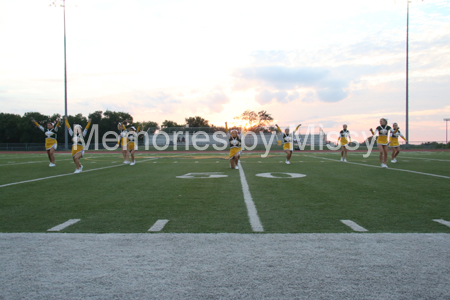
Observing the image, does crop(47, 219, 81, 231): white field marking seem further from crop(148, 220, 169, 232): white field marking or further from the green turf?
crop(148, 220, 169, 232): white field marking

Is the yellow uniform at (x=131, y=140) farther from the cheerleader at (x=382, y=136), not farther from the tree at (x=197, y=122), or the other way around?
the tree at (x=197, y=122)

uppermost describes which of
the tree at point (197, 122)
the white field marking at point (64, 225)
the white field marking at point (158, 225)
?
the tree at point (197, 122)

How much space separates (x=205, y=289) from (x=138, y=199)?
469cm

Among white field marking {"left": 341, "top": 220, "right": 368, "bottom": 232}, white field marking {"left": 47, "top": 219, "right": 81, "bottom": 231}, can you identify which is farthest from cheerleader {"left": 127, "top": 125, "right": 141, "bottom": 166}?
white field marking {"left": 341, "top": 220, "right": 368, "bottom": 232}

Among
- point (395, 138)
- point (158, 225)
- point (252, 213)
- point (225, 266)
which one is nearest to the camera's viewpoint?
point (225, 266)

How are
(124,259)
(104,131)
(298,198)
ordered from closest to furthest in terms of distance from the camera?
(124,259) → (298,198) → (104,131)

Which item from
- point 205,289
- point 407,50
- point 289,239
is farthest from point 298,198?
point 407,50

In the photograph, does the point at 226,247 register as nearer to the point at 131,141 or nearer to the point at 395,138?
the point at 131,141

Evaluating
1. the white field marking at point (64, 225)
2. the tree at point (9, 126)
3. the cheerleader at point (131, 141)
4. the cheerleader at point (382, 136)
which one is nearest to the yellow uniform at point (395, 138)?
the cheerleader at point (382, 136)

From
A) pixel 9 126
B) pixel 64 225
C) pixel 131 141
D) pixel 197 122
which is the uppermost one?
pixel 197 122

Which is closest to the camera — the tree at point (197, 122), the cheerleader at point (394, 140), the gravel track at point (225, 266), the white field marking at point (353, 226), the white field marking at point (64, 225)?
the gravel track at point (225, 266)

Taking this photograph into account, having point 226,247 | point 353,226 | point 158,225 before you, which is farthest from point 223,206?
point 226,247

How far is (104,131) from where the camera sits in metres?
85.9

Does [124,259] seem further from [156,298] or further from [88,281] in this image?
[156,298]
